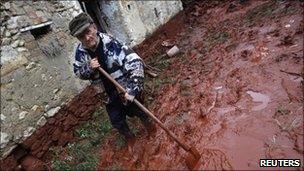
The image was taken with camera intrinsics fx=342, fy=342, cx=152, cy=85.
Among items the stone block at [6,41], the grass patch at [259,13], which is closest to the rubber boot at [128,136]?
the stone block at [6,41]

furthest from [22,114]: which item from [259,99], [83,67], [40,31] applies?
[259,99]

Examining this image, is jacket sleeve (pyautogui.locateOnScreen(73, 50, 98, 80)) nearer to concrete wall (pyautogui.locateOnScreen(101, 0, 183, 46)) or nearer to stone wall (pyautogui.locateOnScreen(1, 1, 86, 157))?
stone wall (pyautogui.locateOnScreen(1, 1, 86, 157))

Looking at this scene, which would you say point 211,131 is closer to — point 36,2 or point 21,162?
point 21,162

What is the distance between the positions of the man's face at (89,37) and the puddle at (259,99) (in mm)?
2183

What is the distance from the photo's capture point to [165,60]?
7.20 metres

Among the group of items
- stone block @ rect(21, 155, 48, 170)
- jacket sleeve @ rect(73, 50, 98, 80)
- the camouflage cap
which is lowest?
stone block @ rect(21, 155, 48, 170)

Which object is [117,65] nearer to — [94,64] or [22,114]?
[94,64]

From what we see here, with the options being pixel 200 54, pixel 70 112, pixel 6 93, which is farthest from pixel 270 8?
pixel 6 93

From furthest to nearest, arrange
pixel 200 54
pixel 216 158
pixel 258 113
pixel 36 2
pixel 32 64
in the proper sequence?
pixel 200 54 → pixel 36 2 → pixel 32 64 → pixel 258 113 → pixel 216 158

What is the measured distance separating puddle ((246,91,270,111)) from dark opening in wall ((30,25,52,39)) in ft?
10.7

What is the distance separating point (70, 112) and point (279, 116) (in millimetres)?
3144

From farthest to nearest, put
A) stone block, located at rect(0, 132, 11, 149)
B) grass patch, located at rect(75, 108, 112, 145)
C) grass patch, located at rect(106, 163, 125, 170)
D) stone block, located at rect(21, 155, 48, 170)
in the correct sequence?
grass patch, located at rect(75, 108, 112, 145) → stone block, located at rect(21, 155, 48, 170) → stone block, located at rect(0, 132, 11, 149) → grass patch, located at rect(106, 163, 125, 170)

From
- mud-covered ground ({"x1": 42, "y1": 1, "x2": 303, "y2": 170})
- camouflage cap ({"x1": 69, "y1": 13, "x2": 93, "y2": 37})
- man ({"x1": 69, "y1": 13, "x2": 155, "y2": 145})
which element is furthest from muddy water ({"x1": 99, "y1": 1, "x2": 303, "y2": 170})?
camouflage cap ({"x1": 69, "y1": 13, "x2": 93, "y2": 37})

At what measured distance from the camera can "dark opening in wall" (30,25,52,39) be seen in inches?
208
